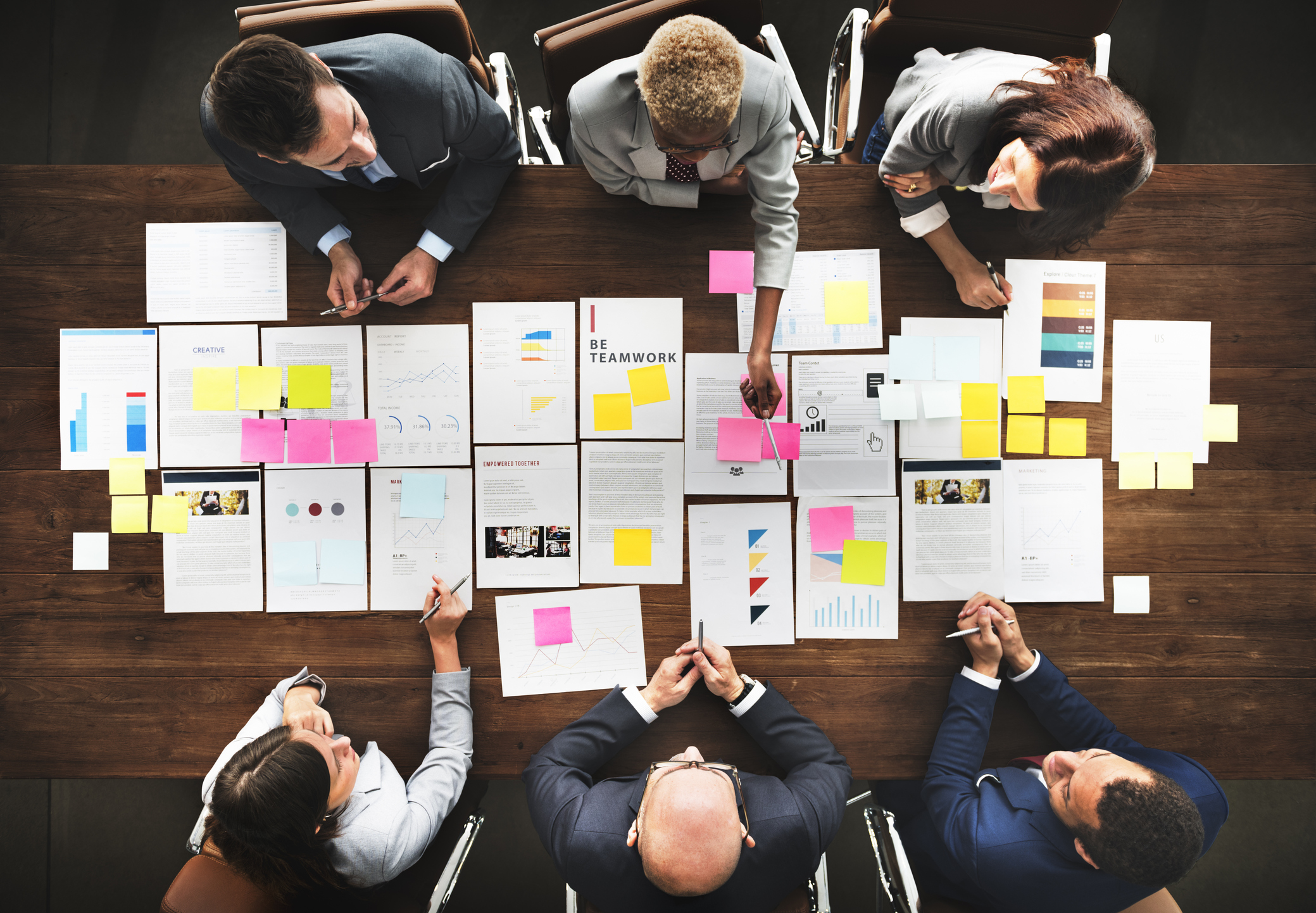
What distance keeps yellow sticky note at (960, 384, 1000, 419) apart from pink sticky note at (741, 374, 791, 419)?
46cm

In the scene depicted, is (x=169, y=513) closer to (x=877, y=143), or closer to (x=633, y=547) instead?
(x=633, y=547)

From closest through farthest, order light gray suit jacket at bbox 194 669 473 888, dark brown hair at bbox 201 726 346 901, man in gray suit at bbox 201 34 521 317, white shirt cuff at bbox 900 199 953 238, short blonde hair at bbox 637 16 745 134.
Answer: short blonde hair at bbox 637 16 745 134, man in gray suit at bbox 201 34 521 317, dark brown hair at bbox 201 726 346 901, light gray suit jacket at bbox 194 669 473 888, white shirt cuff at bbox 900 199 953 238

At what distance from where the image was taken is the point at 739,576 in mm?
1582

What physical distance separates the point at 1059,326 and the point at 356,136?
5.61 feet

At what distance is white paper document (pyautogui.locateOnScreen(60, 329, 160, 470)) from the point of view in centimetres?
158

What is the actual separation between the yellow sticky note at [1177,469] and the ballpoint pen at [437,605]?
1.82 meters

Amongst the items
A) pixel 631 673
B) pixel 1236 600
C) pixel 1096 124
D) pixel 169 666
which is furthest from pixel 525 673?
pixel 1236 600

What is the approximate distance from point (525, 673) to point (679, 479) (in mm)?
640

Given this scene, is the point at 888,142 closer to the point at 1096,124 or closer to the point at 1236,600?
the point at 1096,124

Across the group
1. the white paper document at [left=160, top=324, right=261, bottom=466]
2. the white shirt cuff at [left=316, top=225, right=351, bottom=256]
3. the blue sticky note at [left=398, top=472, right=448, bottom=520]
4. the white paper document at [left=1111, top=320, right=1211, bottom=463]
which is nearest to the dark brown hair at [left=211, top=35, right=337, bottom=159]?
the white shirt cuff at [left=316, top=225, right=351, bottom=256]

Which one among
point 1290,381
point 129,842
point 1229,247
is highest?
point 1229,247

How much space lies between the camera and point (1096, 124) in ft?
3.66

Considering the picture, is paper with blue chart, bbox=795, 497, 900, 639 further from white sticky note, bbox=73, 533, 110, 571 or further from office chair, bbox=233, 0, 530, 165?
white sticky note, bbox=73, 533, 110, 571

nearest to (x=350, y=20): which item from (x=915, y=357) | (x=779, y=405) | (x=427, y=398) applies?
(x=427, y=398)
